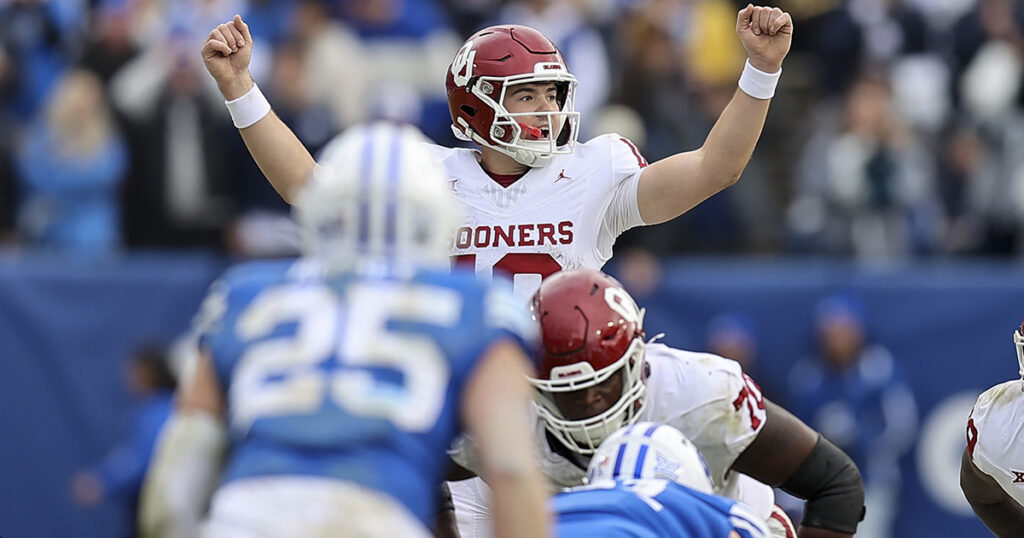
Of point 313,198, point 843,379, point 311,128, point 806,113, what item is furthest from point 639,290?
point 313,198

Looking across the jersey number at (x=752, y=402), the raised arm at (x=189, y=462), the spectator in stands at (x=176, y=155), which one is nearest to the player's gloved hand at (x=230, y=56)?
the jersey number at (x=752, y=402)

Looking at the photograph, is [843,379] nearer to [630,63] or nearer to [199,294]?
[630,63]

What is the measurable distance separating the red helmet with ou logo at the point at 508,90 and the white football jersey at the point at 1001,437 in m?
1.48

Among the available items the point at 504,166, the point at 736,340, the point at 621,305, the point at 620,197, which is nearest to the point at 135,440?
the point at 736,340

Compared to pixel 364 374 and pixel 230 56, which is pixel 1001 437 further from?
pixel 230 56

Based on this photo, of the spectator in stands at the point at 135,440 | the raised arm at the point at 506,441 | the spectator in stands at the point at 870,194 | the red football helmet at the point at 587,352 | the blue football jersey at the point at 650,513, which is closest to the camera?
the raised arm at the point at 506,441

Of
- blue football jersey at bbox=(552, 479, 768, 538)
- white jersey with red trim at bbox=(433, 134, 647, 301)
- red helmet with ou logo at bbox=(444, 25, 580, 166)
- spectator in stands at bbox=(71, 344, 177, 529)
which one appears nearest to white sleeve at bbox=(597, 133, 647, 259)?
white jersey with red trim at bbox=(433, 134, 647, 301)

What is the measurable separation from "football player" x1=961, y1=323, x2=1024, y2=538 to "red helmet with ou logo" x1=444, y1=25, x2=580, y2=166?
1.49 m

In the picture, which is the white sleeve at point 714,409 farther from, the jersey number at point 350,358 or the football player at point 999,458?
the jersey number at point 350,358

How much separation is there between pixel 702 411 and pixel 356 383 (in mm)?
1815

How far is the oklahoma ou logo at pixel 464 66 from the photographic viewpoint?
17.0ft

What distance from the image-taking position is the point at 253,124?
524 centimetres

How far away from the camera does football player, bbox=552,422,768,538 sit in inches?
145

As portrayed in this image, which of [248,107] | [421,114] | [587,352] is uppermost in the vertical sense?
[248,107]
